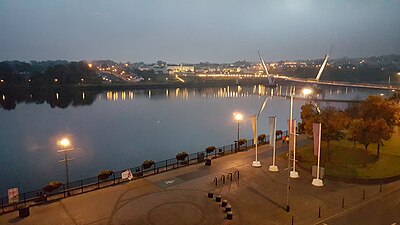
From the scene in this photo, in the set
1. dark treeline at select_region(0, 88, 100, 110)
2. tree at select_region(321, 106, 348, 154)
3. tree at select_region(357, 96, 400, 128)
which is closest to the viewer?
tree at select_region(321, 106, 348, 154)

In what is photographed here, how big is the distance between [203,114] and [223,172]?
43448 mm

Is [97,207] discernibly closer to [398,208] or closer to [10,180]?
[398,208]

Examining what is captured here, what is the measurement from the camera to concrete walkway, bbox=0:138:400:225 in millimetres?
13969

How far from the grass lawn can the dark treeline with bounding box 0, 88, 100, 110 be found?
6364 cm

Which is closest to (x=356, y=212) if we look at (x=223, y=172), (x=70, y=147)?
(x=223, y=172)

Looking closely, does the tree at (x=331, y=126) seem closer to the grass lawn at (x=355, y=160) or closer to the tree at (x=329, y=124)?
the tree at (x=329, y=124)

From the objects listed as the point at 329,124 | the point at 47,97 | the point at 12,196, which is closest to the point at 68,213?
the point at 12,196

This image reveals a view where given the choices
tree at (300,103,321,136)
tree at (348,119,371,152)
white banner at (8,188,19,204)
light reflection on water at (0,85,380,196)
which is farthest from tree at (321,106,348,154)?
white banner at (8,188,19,204)

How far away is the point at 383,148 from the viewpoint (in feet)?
80.0

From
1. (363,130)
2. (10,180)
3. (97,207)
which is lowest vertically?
(10,180)

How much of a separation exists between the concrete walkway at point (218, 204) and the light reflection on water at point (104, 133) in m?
12.8

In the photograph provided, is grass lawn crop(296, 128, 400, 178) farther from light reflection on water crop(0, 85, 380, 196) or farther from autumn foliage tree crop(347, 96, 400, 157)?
light reflection on water crop(0, 85, 380, 196)

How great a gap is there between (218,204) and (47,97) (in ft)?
272

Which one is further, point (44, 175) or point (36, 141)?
point (36, 141)
